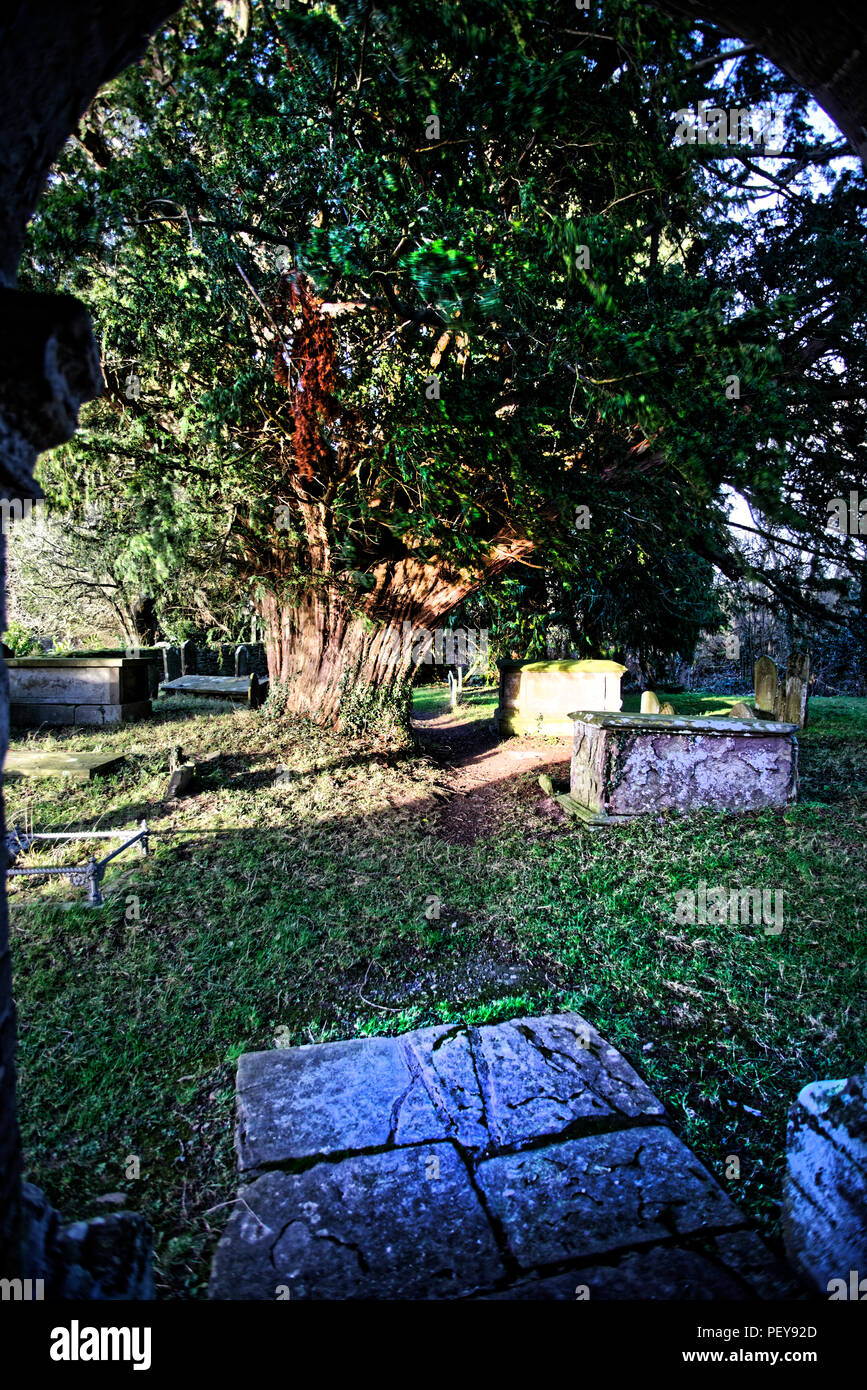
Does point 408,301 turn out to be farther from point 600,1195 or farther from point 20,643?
point 20,643

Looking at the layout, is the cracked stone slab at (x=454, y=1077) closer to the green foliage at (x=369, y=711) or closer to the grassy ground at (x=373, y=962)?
the grassy ground at (x=373, y=962)

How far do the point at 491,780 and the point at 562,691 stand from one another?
3.16 m

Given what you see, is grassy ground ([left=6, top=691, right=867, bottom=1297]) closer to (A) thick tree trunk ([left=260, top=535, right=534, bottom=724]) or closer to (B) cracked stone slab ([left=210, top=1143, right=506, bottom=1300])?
(B) cracked stone slab ([left=210, top=1143, right=506, bottom=1300])

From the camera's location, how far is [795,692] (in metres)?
9.12

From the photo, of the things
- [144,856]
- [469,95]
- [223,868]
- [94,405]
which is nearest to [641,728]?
[223,868]

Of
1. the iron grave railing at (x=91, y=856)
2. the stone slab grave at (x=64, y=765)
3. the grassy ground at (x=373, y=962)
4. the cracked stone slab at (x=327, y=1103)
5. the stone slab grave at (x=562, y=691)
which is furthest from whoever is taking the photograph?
the stone slab grave at (x=562, y=691)

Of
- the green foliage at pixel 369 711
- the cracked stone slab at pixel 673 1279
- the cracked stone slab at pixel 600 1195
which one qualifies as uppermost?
the green foliage at pixel 369 711

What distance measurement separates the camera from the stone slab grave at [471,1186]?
1.78 meters

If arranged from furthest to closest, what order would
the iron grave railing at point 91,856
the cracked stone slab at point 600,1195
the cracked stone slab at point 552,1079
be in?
the iron grave railing at point 91,856 → the cracked stone slab at point 552,1079 → the cracked stone slab at point 600,1195

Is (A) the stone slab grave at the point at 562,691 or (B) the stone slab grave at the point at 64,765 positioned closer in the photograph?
(B) the stone slab grave at the point at 64,765

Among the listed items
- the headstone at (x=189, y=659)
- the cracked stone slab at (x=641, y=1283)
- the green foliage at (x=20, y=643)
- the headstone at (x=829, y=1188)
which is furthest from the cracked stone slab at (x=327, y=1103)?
the headstone at (x=189, y=659)

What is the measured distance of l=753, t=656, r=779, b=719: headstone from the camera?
952 centimetres

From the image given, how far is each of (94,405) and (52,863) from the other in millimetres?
5938

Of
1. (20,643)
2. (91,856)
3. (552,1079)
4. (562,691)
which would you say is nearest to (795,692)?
(562,691)
